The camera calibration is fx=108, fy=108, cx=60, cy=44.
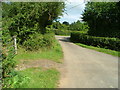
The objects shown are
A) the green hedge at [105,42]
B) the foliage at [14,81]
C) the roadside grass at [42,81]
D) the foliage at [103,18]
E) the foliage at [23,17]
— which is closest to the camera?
the foliage at [14,81]

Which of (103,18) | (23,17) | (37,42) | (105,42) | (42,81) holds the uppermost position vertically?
(103,18)

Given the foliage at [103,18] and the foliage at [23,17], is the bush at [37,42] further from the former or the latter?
the foliage at [103,18]

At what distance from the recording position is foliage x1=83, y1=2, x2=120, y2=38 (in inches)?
583

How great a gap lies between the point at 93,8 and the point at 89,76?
Answer: 1519 cm

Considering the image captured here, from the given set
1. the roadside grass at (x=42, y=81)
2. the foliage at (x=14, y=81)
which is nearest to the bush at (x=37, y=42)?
the roadside grass at (x=42, y=81)

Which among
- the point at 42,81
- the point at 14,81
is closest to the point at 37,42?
the point at 42,81

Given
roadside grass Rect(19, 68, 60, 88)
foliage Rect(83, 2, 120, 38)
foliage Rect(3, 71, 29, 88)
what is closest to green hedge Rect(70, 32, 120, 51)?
foliage Rect(83, 2, 120, 38)

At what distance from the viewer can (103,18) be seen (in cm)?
1611

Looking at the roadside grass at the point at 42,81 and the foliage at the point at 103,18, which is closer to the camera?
the roadside grass at the point at 42,81

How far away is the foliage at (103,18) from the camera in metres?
14.8

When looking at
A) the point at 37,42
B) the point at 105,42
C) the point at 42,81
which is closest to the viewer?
the point at 42,81

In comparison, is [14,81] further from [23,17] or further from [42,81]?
[23,17]

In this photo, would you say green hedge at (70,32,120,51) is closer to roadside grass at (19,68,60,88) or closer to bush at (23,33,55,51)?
bush at (23,33,55,51)

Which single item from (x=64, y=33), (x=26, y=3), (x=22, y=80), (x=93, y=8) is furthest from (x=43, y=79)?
(x=64, y=33)
